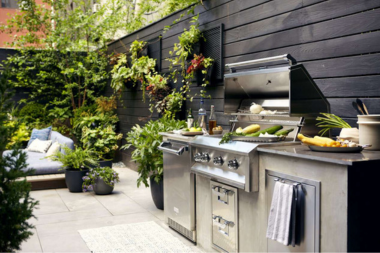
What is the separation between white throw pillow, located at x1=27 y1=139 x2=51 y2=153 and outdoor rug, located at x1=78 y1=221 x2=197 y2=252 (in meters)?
3.34

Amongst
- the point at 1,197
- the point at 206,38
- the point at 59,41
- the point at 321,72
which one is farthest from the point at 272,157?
the point at 59,41

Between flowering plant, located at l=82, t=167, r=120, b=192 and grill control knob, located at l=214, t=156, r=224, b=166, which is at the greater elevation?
grill control knob, located at l=214, t=156, r=224, b=166

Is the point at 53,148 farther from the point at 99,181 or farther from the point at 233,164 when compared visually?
the point at 233,164

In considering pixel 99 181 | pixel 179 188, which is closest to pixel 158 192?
pixel 179 188

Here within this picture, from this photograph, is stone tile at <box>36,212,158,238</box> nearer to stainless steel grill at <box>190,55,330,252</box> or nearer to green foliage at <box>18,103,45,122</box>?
stainless steel grill at <box>190,55,330,252</box>

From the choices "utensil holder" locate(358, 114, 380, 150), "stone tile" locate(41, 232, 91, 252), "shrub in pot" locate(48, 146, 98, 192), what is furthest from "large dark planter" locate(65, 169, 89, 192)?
"utensil holder" locate(358, 114, 380, 150)

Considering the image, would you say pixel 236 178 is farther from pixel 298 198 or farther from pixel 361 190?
pixel 361 190

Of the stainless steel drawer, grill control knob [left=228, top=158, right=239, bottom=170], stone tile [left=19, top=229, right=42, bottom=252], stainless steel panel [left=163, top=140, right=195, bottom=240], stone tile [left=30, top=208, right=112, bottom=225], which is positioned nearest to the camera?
grill control knob [left=228, top=158, right=239, bottom=170]

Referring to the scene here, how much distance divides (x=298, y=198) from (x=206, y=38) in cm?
284

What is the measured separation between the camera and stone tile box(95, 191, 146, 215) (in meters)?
4.92

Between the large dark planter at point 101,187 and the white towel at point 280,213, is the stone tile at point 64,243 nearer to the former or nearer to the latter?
the large dark planter at point 101,187

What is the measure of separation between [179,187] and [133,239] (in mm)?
675

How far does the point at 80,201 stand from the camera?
5.41m

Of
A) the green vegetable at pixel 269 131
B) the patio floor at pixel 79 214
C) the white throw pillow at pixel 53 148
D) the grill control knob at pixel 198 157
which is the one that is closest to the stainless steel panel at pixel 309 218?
the green vegetable at pixel 269 131
